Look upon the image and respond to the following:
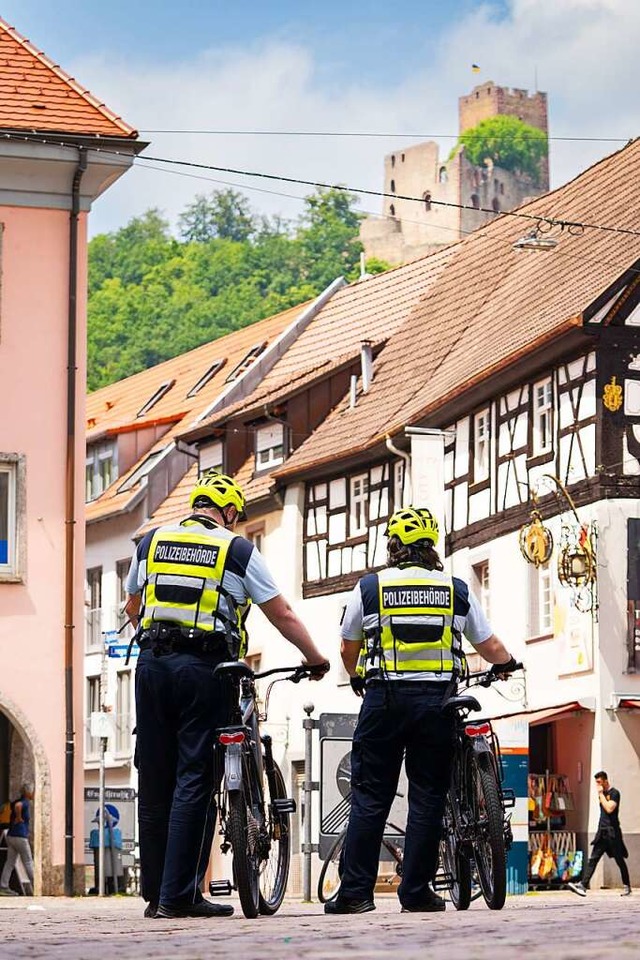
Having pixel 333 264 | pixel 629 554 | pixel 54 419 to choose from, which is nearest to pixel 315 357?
pixel 629 554

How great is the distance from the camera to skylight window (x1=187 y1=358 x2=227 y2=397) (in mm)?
58125

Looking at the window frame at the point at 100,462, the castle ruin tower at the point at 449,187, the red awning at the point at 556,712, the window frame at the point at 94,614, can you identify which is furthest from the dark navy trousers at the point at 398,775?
the castle ruin tower at the point at 449,187

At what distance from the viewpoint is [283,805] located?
10430 millimetres

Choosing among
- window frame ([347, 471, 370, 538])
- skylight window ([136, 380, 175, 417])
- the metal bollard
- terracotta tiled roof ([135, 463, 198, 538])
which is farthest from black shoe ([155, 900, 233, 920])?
skylight window ([136, 380, 175, 417])

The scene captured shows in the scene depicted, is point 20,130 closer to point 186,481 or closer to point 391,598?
point 391,598

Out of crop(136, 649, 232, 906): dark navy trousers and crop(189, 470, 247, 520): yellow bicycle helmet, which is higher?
crop(189, 470, 247, 520): yellow bicycle helmet

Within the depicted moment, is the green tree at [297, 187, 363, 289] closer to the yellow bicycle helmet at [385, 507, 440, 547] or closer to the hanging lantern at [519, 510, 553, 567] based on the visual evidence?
the hanging lantern at [519, 510, 553, 567]

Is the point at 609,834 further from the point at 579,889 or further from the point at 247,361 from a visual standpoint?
the point at 247,361

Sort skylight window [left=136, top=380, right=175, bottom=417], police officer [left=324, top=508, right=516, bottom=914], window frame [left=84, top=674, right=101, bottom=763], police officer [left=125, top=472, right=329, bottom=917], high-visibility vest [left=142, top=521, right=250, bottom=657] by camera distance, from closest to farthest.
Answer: police officer [left=125, top=472, right=329, bottom=917]
high-visibility vest [left=142, top=521, right=250, bottom=657]
police officer [left=324, top=508, right=516, bottom=914]
window frame [left=84, top=674, right=101, bottom=763]
skylight window [left=136, top=380, right=175, bottom=417]

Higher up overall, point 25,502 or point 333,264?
point 333,264

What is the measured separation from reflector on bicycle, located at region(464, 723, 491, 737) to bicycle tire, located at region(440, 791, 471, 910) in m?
0.36

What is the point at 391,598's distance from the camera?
428 inches

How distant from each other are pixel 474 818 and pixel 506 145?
15690 centimetres

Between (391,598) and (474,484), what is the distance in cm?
2643
